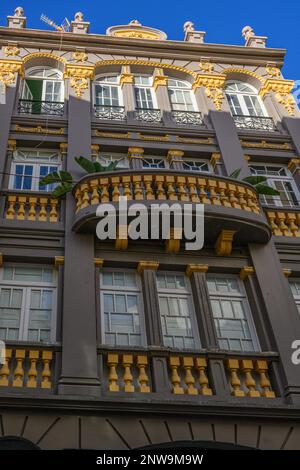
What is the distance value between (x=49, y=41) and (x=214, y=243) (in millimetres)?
9041

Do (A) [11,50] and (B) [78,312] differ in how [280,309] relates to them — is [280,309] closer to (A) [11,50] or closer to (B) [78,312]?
(B) [78,312]

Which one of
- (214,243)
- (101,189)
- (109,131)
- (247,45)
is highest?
(247,45)

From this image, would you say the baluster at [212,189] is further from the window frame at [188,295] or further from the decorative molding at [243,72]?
the decorative molding at [243,72]

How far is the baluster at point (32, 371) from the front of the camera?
8.88 m

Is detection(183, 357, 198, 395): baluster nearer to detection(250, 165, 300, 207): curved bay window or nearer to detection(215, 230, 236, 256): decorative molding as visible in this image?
detection(215, 230, 236, 256): decorative molding

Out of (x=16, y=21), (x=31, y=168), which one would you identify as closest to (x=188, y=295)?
(x=31, y=168)

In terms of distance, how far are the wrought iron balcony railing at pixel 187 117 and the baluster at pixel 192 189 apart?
11.9 ft

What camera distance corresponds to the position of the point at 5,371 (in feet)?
29.3

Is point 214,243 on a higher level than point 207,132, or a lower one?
lower

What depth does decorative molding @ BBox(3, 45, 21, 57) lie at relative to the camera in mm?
16250

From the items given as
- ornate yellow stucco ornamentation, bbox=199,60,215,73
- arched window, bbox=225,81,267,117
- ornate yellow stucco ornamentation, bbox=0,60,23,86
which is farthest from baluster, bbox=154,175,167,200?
ornate yellow stucco ornamentation, bbox=199,60,215,73

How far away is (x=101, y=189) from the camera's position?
11.6 metres
